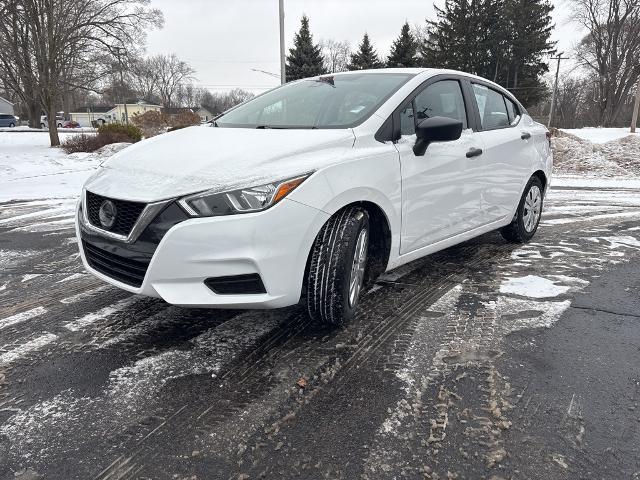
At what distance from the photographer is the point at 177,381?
246 centimetres

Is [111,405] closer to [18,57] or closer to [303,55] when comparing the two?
[18,57]

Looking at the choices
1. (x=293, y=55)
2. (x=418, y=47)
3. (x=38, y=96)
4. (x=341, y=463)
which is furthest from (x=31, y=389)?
(x=418, y=47)

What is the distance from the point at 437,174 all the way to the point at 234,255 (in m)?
1.76

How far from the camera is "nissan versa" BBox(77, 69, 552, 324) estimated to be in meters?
2.47

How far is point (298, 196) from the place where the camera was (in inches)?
100

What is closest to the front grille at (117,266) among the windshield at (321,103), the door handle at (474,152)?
the windshield at (321,103)

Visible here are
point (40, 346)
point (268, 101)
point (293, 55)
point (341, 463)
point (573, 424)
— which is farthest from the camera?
point (293, 55)

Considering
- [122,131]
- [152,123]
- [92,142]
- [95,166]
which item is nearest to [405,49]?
[152,123]

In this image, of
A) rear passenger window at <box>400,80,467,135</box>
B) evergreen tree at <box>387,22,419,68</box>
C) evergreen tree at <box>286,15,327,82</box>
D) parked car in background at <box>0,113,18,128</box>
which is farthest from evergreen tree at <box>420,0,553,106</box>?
parked car in background at <box>0,113,18,128</box>

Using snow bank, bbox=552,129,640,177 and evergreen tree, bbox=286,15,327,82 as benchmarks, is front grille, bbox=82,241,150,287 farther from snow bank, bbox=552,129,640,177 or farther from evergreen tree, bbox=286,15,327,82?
evergreen tree, bbox=286,15,327,82

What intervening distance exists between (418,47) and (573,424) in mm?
47925

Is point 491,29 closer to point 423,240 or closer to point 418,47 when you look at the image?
point 418,47

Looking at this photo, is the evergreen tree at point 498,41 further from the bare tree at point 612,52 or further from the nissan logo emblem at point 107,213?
the nissan logo emblem at point 107,213

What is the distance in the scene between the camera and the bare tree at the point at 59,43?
21609mm
